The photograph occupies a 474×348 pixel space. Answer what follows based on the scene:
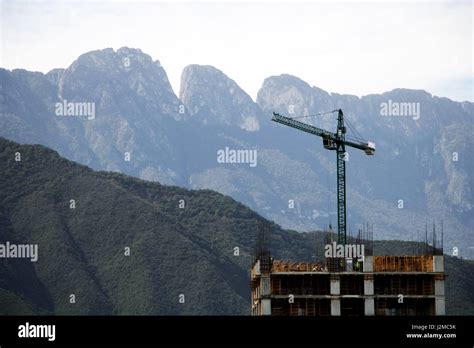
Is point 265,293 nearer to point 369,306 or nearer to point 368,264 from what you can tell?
point 369,306

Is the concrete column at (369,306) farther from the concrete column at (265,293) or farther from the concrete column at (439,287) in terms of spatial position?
the concrete column at (265,293)

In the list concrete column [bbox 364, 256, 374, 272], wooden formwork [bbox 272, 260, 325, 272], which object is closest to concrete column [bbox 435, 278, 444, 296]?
concrete column [bbox 364, 256, 374, 272]

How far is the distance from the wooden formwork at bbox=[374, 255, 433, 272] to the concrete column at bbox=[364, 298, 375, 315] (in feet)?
15.4

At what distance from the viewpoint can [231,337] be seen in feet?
Answer: 289

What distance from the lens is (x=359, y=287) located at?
180500 mm

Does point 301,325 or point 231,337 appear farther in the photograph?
point 301,325

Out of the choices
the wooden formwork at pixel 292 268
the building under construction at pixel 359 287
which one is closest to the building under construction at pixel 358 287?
the building under construction at pixel 359 287

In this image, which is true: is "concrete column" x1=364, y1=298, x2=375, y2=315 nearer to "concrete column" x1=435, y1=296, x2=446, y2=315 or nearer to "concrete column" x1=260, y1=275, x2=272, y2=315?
"concrete column" x1=435, y1=296, x2=446, y2=315

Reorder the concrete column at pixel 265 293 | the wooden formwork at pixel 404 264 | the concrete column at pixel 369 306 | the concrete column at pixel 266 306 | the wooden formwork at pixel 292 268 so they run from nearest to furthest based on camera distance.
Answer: the concrete column at pixel 266 306 < the concrete column at pixel 265 293 < the concrete column at pixel 369 306 < the wooden formwork at pixel 404 264 < the wooden formwork at pixel 292 268

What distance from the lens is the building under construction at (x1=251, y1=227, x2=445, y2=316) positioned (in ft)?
584

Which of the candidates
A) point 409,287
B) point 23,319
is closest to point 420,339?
point 23,319

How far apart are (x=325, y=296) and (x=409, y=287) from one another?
12758 millimetres

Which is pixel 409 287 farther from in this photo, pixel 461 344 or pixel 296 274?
pixel 461 344

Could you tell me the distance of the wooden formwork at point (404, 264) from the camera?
586 ft
